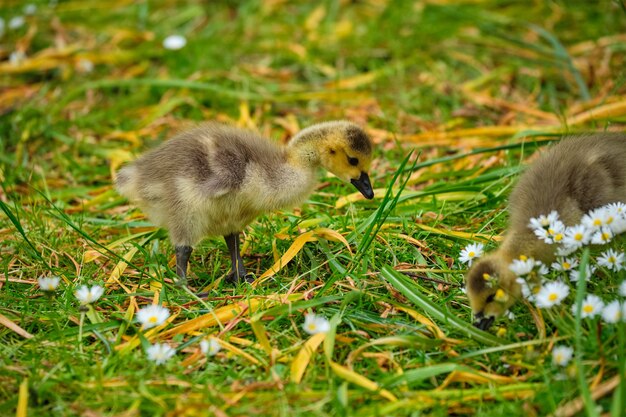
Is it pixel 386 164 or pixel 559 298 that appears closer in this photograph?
pixel 559 298

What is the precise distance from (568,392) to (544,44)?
13.7 feet

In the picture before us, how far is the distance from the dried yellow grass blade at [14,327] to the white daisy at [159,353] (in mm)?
533

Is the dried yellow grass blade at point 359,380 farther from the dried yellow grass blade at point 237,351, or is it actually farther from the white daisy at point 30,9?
the white daisy at point 30,9

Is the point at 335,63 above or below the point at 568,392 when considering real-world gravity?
below

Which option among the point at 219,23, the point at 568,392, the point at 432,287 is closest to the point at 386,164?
the point at 432,287

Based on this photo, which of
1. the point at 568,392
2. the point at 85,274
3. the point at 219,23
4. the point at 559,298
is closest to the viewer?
the point at 568,392

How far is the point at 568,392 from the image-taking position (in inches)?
94.3

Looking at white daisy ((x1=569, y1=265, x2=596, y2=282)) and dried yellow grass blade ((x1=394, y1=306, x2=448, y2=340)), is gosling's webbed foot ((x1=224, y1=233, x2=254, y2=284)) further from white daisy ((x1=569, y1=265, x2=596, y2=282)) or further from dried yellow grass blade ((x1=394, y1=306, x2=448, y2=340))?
white daisy ((x1=569, y1=265, x2=596, y2=282))

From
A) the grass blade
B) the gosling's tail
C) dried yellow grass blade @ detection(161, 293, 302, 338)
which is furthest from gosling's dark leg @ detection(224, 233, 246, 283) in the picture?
the grass blade

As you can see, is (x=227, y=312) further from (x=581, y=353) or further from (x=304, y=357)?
(x=581, y=353)

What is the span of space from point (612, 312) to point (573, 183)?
0.76 meters

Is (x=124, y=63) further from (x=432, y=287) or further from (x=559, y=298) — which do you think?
(x=559, y=298)

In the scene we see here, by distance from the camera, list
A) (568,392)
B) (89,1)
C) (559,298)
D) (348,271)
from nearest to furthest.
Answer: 1. (568,392)
2. (559,298)
3. (348,271)
4. (89,1)

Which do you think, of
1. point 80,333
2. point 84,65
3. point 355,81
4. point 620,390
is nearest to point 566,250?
point 620,390
